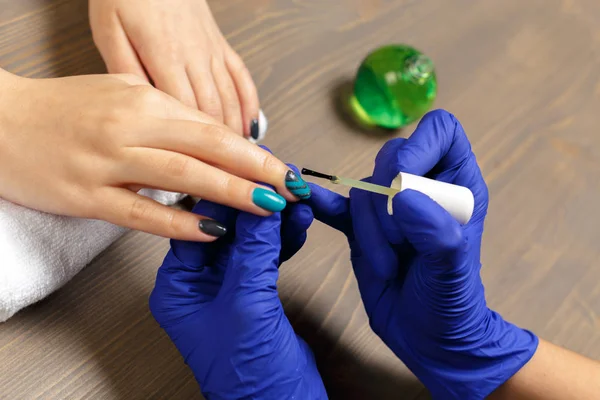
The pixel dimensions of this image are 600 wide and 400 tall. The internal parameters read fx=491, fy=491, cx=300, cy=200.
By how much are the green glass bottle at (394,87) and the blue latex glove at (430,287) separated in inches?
5.0

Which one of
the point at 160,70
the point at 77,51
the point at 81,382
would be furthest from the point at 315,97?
the point at 81,382

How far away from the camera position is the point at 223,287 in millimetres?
478

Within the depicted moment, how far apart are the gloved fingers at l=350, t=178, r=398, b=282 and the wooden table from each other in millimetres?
93

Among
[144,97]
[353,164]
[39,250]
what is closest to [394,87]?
[353,164]

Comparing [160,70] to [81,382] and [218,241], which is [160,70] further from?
[81,382]

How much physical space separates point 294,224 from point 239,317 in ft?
0.37

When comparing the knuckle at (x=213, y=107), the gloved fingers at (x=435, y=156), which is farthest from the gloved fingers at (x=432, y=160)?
the knuckle at (x=213, y=107)

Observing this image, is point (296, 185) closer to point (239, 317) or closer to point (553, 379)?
point (239, 317)

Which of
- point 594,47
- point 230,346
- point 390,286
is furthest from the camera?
point 594,47

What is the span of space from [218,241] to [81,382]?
20cm

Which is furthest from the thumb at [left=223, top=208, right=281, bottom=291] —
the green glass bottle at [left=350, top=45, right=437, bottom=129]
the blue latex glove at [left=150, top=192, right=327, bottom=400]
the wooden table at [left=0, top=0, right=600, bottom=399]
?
the green glass bottle at [left=350, top=45, right=437, bottom=129]

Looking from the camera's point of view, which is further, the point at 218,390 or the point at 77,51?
the point at 77,51

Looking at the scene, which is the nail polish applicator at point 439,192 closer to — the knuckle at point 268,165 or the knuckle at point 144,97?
the knuckle at point 268,165

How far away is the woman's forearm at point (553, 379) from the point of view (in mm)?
560
